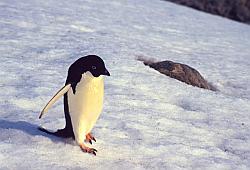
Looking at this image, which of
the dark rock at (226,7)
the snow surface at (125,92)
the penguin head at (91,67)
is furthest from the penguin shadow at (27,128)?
the dark rock at (226,7)

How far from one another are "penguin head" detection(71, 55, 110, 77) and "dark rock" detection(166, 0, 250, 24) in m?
12.0

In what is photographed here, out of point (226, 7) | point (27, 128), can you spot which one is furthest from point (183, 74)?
point (226, 7)

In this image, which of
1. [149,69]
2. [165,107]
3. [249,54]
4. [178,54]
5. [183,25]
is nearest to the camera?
[165,107]

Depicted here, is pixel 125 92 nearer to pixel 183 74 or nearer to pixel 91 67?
pixel 183 74

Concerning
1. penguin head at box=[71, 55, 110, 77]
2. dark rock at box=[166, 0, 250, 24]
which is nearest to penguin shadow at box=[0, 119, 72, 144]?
penguin head at box=[71, 55, 110, 77]

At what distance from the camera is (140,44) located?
28.5ft

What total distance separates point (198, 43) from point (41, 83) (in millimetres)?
4595

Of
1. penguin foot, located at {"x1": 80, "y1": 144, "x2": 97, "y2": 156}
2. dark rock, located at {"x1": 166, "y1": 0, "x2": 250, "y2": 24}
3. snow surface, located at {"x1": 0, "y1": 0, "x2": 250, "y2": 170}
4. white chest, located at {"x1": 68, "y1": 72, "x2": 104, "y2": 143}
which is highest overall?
white chest, located at {"x1": 68, "y1": 72, "x2": 104, "y2": 143}

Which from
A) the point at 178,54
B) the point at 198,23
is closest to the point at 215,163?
the point at 178,54

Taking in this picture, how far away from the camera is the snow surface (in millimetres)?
4273

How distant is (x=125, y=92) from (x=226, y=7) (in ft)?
35.6

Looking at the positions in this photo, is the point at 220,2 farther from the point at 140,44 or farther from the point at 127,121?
the point at 127,121

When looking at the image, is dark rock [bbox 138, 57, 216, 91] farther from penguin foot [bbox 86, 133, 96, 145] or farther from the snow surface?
penguin foot [bbox 86, 133, 96, 145]

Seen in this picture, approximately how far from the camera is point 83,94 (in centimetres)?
405
